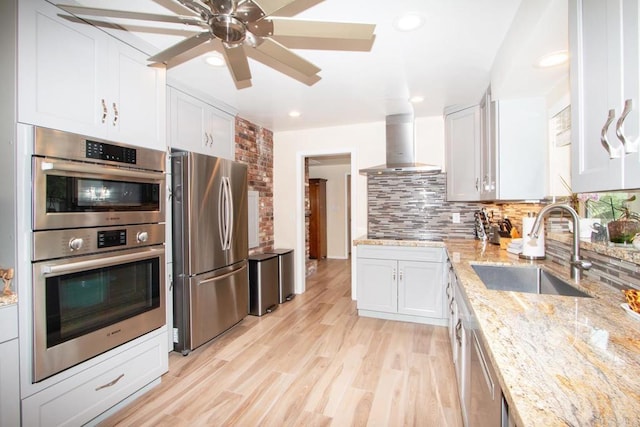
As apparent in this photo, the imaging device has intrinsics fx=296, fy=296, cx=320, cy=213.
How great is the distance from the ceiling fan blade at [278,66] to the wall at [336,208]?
4.69 meters

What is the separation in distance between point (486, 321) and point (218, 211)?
2.33 metres

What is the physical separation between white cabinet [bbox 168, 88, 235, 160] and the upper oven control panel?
101cm

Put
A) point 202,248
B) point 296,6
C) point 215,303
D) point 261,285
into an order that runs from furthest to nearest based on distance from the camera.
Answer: point 261,285
point 215,303
point 202,248
point 296,6

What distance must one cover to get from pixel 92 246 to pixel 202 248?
0.98 meters

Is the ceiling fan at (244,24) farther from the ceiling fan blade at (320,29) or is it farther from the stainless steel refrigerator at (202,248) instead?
the stainless steel refrigerator at (202,248)

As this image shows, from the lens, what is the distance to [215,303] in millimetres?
2723

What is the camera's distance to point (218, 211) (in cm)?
276

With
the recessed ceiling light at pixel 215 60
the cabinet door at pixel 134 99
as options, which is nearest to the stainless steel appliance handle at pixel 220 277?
the cabinet door at pixel 134 99

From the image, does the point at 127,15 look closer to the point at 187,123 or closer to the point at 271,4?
the point at 271,4

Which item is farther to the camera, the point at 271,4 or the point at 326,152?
the point at 326,152

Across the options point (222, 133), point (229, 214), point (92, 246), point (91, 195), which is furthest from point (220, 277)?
point (222, 133)

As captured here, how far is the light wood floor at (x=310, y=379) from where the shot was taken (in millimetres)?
1813

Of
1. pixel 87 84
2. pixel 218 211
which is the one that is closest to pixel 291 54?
pixel 87 84

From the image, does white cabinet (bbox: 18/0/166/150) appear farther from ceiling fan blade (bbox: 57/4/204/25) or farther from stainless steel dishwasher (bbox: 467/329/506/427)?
stainless steel dishwasher (bbox: 467/329/506/427)
